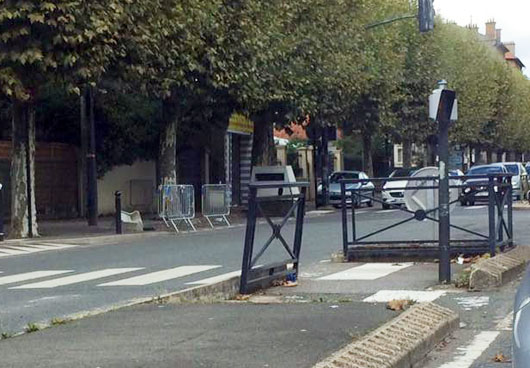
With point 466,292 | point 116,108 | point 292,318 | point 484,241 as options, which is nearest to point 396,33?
point 116,108

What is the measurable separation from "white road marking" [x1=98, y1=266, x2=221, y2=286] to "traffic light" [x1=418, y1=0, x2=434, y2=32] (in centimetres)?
953

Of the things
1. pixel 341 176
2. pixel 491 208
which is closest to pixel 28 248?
pixel 491 208

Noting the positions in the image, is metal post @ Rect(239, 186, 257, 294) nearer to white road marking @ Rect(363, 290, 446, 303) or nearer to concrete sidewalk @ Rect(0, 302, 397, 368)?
concrete sidewalk @ Rect(0, 302, 397, 368)

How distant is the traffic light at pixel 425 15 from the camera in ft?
74.7

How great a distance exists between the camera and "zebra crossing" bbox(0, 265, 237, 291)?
14273mm

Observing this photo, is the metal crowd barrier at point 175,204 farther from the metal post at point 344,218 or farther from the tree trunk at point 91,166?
the metal post at point 344,218

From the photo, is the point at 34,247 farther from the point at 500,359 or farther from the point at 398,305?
the point at 500,359

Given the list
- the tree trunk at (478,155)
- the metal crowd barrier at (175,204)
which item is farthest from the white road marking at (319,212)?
the tree trunk at (478,155)

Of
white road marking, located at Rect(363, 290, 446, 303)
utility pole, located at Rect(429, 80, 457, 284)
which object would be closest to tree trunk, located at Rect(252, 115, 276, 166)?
utility pole, located at Rect(429, 80, 457, 284)

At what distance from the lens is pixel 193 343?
778 centimetres

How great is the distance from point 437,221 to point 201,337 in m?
6.45

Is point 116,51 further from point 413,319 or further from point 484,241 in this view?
point 413,319

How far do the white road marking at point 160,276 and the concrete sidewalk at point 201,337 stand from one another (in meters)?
4.25

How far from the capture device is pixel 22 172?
24.1 m
